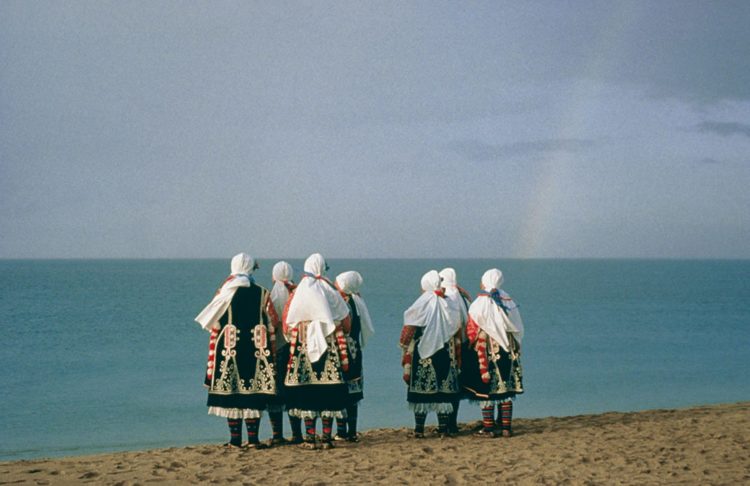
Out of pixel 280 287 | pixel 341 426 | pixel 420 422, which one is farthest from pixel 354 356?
pixel 420 422

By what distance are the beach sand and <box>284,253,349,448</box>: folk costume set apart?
1.48 feet

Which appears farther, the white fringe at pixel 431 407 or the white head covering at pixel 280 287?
the white fringe at pixel 431 407

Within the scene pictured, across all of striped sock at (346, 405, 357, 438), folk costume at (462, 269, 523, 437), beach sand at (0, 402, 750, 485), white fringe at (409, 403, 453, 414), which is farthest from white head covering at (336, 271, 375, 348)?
beach sand at (0, 402, 750, 485)

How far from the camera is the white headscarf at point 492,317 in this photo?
7.88 meters

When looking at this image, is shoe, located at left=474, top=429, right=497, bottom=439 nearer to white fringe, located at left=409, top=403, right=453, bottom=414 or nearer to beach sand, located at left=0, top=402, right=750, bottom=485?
beach sand, located at left=0, top=402, right=750, bottom=485

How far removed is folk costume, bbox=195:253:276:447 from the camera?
288 inches

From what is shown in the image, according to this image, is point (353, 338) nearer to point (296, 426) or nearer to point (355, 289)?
point (355, 289)

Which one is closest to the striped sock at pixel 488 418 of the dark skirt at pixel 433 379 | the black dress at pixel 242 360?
the dark skirt at pixel 433 379

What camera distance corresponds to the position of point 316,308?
23.9 ft

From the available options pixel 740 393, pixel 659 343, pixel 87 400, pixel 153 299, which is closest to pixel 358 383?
pixel 87 400

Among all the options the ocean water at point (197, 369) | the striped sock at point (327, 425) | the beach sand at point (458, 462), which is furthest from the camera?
the ocean water at point (197, 369)

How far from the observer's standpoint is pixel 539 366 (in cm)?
2234

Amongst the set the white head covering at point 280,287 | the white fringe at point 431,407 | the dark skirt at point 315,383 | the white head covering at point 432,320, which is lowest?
the white fringe at point 431,407

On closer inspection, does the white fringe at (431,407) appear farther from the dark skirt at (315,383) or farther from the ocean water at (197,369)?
the ocean water at (197,369)
